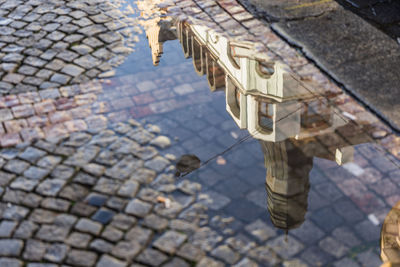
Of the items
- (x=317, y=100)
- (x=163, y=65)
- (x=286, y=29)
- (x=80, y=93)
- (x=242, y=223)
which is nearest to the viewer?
(x=242, y=223)

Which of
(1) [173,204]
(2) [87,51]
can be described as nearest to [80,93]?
(2) [87,51]

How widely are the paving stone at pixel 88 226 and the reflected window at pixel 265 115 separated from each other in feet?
8.06

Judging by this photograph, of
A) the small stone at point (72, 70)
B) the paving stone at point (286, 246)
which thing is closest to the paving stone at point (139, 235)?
the paving stone at point (286, 246)

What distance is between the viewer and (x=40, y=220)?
17.1ft

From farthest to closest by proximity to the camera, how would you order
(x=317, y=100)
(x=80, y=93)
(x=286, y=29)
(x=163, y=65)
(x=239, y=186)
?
(x=286, y=29)
(x=163, y=65)
(x=80, y=93)
(x=317, y=100)
(x=239, y=186)

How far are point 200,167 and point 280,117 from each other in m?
1.32

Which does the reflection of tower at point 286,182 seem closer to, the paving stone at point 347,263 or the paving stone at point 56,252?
the paving stone at point 347,263

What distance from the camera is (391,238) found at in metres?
4.94

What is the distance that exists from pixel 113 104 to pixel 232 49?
2086 millimetres

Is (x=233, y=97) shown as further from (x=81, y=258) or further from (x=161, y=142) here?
(x=81, y=258)

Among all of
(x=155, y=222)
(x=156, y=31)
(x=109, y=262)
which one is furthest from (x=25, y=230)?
(x=156, y=31)

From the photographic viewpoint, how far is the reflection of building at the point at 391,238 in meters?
4.74

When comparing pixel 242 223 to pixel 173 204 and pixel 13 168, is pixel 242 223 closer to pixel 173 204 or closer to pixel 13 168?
pixel 173 204

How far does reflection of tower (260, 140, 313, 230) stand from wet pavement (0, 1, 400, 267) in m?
0.02
